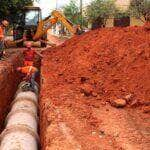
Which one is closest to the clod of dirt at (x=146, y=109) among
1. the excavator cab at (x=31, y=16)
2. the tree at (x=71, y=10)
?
the excavator cab at (x=31, y=16)

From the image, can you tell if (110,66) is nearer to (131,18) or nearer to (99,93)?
(99,93)

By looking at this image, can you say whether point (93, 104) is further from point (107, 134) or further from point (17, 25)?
point (17, 25)

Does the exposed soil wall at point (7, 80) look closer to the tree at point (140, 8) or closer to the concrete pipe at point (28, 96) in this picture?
the concrete pipe at point (28, 96)

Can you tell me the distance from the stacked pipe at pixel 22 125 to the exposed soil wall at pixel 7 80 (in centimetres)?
87

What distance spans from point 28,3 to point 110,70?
20.4 meters

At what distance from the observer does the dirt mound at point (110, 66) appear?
502 inches

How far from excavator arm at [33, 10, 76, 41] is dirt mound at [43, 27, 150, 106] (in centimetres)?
385

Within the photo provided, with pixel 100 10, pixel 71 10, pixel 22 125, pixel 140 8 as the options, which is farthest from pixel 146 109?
pixel 71 10

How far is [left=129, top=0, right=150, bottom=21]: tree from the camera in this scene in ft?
146

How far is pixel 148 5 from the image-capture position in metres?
44.8

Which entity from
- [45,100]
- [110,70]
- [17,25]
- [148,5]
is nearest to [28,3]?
[17,25]

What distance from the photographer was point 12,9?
103ft

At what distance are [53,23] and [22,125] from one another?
1468 centimetres

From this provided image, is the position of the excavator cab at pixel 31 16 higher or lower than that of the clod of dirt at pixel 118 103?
higher
